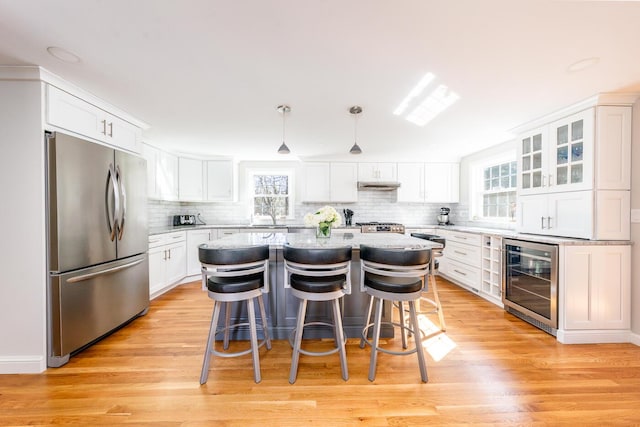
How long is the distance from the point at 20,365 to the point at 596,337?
4886mm

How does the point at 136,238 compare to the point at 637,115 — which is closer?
the point at 637,115

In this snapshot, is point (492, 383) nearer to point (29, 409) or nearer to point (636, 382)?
point (636, 382)

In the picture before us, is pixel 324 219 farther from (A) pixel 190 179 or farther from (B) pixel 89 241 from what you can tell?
(A) pixel 190 179

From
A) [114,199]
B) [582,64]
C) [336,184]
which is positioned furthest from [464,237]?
[114,199]

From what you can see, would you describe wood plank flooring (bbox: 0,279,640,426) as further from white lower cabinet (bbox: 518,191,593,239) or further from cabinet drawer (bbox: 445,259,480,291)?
cabinet drawer (bbox: 445,259,480,291)

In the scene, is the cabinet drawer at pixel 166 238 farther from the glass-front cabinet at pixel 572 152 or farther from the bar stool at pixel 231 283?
the glass-front cabinet at pixel 572 152

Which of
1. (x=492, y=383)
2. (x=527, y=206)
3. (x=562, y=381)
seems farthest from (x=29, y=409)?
(x=527, y=206)

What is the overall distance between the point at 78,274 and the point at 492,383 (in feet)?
10.9

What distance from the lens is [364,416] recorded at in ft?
5.02

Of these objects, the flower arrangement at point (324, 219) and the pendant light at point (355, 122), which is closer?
the flower arrangement at point (324, 219)

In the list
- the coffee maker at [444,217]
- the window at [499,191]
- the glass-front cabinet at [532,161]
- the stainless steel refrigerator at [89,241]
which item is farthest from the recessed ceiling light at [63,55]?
the coffee maker at [444,217]

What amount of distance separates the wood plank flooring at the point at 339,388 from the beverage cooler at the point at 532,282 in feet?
0.84

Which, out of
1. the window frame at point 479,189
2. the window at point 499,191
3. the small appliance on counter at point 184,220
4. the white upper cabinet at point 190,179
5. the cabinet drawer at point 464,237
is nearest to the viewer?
the cabinet drawer at point 464,237

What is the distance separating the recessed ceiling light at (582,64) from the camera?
1.79m
